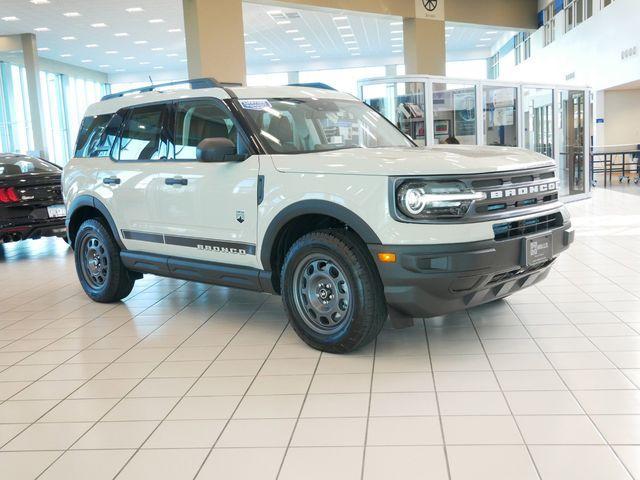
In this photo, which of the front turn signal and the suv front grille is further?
the suv front grille

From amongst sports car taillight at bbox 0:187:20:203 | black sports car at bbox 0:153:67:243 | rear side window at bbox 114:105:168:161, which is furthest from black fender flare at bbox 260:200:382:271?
sports car taillight at bbox 0:187:20:203

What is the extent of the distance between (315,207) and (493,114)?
808 cm

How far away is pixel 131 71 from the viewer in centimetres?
3111

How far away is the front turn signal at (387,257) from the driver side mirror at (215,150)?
1.27m

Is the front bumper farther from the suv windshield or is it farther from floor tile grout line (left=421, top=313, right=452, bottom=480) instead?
the suv windshield

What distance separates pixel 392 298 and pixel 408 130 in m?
6.78

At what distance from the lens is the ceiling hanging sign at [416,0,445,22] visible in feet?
53.8

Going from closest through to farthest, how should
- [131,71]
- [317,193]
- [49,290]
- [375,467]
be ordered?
1. [375,467]
2. [317,193]
3. [49,290]
4. [131,71]

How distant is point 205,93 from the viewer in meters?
4.85

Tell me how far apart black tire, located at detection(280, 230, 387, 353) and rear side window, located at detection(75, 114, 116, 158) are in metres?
2.36

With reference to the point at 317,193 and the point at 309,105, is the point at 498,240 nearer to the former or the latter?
the point at 317,193

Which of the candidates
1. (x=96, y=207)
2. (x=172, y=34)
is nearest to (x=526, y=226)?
(x=96, y=207)

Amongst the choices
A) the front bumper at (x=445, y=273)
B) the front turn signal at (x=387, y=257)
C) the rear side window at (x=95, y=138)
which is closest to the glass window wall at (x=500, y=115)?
the rear side window at (x=95, y=138)

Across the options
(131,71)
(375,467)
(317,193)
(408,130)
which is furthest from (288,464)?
(131,71)
